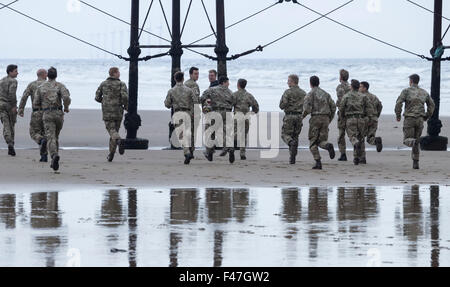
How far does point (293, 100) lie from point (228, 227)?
401 inches

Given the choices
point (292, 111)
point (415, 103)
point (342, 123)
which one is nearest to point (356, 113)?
point (342, 123)

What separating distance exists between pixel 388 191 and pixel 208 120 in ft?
22.1

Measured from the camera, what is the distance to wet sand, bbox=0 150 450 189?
61.2ft

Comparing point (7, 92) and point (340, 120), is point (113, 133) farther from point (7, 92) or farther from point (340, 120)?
point (340, 120)

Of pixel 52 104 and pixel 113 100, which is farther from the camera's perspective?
pixel 113 100

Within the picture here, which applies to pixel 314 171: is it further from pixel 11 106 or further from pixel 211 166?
pixel 11 106

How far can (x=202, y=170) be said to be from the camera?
69.1 ft

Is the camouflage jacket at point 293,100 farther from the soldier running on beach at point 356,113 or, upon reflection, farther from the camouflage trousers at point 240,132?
the camouflage trousers at point 240,132

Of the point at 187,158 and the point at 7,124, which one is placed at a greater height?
the point at 7,124

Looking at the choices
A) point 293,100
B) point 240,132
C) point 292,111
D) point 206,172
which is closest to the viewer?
point 206,172

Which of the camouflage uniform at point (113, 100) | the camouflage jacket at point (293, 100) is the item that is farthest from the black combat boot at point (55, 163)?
the camouflage jacket at point (293, 100)

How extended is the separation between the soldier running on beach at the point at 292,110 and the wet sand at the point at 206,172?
0.50 m

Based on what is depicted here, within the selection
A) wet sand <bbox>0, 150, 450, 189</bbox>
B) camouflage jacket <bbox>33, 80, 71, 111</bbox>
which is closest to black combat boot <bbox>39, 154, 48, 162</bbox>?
wet sand <bbox>0, 150, 450, 189</bbox>
